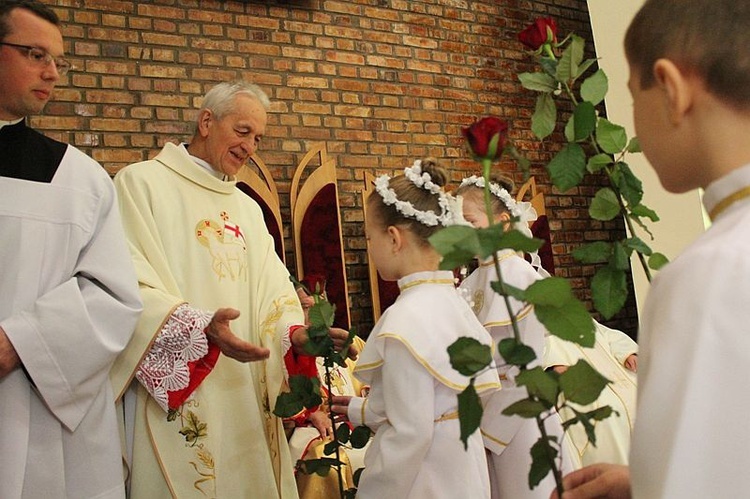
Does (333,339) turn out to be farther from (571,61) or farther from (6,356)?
(571,61)

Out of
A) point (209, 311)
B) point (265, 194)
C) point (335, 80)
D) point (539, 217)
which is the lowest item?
point (209, 311)

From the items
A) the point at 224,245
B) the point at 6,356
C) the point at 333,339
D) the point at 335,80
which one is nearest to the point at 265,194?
the point at 335,80

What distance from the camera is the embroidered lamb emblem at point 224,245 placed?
3055 millimetres

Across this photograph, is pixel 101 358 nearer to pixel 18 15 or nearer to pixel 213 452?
pixel 213 452

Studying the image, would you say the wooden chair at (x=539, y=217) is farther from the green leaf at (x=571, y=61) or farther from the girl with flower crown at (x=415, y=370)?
the green leaf at (x=571, y=61)

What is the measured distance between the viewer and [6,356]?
2240 mm

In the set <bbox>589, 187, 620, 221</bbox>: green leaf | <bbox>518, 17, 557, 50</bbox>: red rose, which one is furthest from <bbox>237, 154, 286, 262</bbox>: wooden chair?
<bbox>589, 187, 620, 221</bbox>: green leaf

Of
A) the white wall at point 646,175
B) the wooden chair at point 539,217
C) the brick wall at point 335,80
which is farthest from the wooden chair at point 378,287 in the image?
the white wall at point 646,175

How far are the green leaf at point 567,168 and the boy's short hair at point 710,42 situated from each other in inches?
10.9

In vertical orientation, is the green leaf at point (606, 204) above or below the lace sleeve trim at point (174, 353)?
above

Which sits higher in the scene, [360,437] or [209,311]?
[209,311]

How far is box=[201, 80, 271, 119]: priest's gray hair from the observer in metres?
3.24

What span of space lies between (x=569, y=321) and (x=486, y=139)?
26cm

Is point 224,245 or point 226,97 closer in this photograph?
point 224,245
